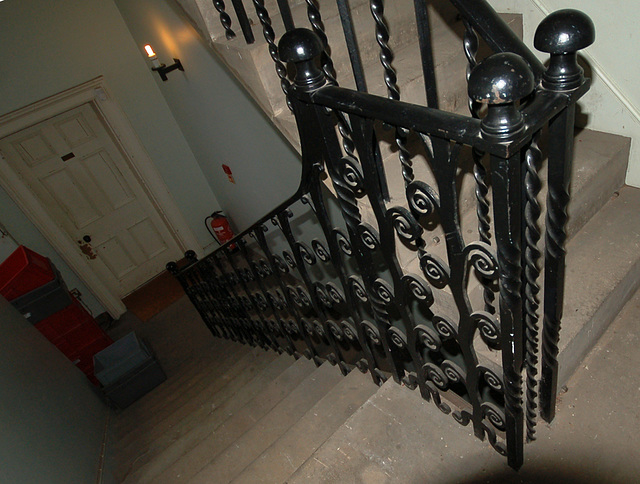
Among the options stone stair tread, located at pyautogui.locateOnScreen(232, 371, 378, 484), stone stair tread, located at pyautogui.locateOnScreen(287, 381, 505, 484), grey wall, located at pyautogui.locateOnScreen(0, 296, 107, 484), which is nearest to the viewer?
stone stair tread, located at pyautogui.locateOnScreen(287, 381, 505, 484)

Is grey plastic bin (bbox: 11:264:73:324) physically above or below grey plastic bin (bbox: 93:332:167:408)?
above

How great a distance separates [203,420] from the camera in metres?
2.66

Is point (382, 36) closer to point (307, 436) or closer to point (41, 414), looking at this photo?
point (307, 436)

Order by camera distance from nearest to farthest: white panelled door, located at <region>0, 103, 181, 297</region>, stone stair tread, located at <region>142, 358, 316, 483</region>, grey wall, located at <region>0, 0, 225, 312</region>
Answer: stone stair tread, located at <region>142, 358, 316, 483</region> < grey wall, located at <region>0, 0, 225, 312</region> < white panelled door, located at <region>0, 103, 181, 297</region>

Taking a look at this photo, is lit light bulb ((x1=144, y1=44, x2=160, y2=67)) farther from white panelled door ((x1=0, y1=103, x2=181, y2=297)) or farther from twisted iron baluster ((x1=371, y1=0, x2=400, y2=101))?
twisted iron baluster ((x1=371, y1=0, x2=400, y2=101))

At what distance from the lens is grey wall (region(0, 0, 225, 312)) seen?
11.8 feet

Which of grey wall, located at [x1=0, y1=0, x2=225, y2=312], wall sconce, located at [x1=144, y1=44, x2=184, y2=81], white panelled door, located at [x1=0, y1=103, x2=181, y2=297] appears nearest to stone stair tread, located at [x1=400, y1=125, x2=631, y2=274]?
wall sconce, located at [x1=144, y1=44, x2=184, y2=81]

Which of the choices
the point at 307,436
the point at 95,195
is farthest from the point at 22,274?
the point at 307,436

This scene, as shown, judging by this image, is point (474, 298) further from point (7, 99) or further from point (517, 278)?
point (7, 99)

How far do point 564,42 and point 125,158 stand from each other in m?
4.82

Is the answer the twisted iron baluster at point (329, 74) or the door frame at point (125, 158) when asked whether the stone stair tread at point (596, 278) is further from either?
the door frame at point (125, 158)

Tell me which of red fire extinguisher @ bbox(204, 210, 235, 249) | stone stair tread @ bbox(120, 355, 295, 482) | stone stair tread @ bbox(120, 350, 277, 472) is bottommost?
red fire extinguisher @ bbox(204, 210, 235, 249)

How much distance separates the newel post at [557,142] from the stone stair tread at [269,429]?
3.93ft

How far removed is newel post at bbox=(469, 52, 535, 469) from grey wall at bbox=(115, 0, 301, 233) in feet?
8.43
